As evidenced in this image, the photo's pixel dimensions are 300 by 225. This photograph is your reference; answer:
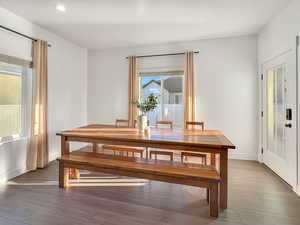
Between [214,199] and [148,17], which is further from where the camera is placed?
[148,17]

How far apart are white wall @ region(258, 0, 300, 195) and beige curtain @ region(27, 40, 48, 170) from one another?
13.7 feet

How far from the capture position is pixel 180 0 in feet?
8.94

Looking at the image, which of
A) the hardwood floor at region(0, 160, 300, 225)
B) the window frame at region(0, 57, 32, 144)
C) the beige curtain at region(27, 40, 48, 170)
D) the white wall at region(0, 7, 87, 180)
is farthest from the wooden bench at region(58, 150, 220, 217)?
the window frame at region(0, 57, 32, 144)

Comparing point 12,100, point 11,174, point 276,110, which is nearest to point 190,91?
point 276,110

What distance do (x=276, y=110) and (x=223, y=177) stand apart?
208cm

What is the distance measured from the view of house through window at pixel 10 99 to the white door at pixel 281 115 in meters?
4.49

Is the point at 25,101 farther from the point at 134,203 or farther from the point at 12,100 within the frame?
the point at 134,203

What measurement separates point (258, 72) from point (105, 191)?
3818 millimetres

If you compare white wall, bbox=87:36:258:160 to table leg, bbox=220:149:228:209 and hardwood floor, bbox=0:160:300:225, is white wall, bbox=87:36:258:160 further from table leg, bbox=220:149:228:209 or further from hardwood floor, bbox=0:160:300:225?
table leg, bbox=220:149:228:209

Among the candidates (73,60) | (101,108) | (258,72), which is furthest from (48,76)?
(258,72)

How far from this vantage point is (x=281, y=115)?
3.25m

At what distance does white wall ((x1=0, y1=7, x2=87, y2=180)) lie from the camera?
305 centimetres

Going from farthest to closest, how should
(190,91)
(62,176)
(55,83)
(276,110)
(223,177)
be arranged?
1. (190,91)
2. (55,83)
3. (276,110)
4. (62,176)
5. (223,177)

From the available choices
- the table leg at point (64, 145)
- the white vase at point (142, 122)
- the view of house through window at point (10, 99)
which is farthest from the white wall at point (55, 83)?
the white vase at point (142, 122)
